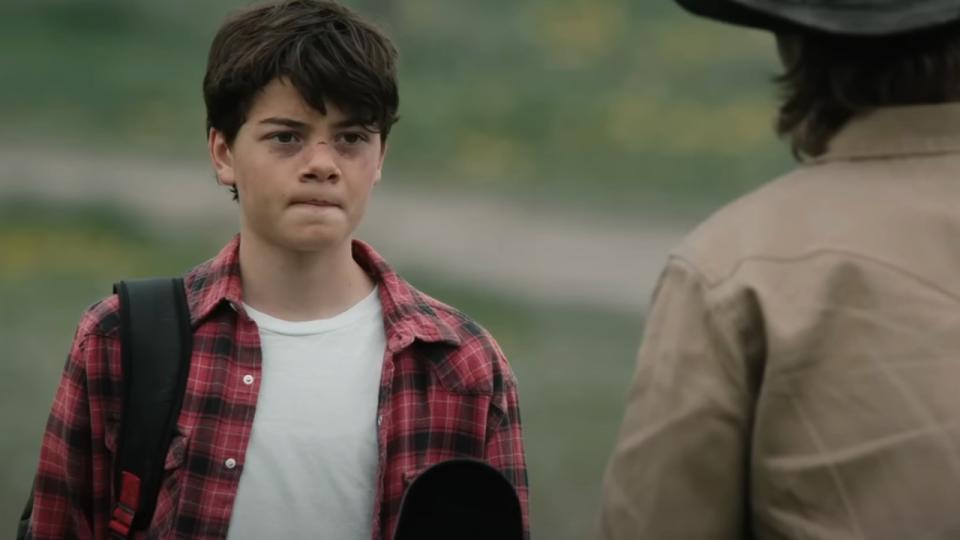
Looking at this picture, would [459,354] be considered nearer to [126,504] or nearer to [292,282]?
[292,282]

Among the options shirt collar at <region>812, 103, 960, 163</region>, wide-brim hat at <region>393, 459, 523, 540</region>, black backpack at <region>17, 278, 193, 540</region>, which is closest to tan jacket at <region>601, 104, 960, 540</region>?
shirt collar at <region>812, 103, 960, 163</region>

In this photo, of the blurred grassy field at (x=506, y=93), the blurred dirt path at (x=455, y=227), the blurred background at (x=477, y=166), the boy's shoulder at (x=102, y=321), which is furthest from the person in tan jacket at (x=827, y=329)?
the blurred grassy field at (x=506, y=93)

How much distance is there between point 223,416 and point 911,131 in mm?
1273

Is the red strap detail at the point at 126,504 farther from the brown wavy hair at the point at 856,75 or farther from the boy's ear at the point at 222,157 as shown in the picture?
the brown wavy hair at the point at 856,75

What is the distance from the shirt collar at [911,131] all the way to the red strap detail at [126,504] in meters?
1.30

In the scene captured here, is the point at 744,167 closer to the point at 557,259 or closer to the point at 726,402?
the point at 557,259

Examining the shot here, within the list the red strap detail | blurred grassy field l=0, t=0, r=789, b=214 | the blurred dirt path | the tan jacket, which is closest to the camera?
the tan jacket

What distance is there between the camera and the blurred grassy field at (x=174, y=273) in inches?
321

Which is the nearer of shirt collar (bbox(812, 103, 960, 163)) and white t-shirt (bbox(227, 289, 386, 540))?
shirt collar (bbox(812, 103, 960, 163))

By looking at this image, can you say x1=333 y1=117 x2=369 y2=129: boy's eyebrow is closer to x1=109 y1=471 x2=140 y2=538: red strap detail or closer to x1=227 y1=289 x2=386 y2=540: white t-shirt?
x1=227 y1=289 x2=386 y2=540: white t-shirt

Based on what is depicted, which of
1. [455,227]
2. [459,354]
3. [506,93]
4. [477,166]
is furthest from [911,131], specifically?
[506,93]

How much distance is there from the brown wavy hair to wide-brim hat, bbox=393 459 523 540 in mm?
814

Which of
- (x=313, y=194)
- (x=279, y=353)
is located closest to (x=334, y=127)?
(x=313, y=194)

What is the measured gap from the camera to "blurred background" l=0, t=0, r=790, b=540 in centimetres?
996
